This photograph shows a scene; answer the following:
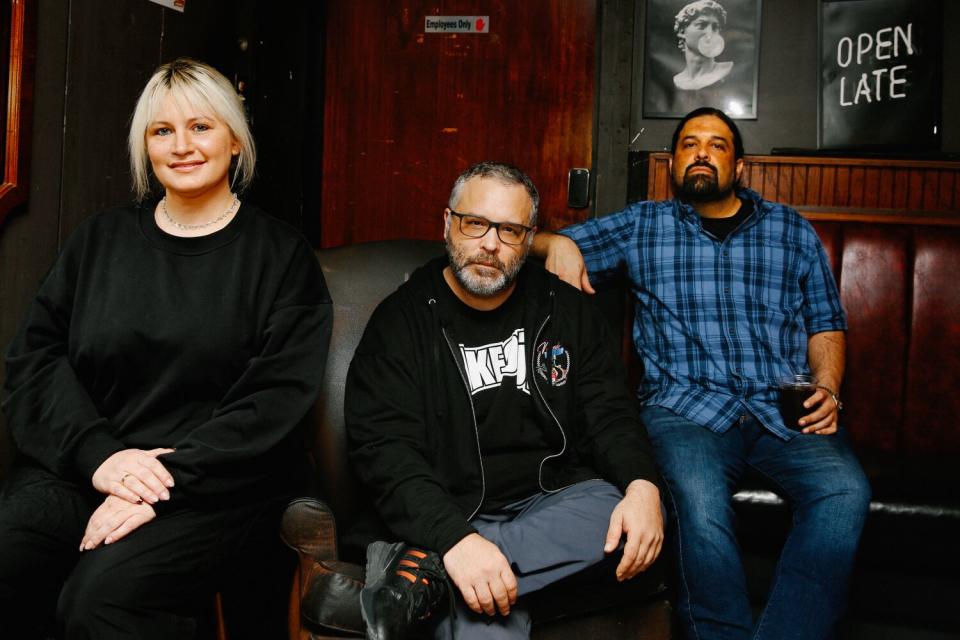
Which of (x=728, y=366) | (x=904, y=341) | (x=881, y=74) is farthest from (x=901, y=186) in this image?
(x=728, y=366)

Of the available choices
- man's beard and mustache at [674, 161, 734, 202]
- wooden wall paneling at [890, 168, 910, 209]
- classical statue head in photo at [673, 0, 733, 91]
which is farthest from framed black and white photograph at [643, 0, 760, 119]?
man's beard and mustache at [674, 161, 734, 202]

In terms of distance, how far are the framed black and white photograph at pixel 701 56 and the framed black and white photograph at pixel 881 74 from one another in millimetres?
289

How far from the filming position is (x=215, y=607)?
1595mm

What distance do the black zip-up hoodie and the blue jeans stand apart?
0.22 m

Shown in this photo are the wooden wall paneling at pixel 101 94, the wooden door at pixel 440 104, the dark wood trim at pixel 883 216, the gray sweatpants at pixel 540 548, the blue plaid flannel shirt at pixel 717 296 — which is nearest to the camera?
the gray sweatpants at pixel 540 548

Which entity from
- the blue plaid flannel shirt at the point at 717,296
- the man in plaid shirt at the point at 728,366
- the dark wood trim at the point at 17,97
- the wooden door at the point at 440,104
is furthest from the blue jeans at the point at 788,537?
the dark wood trim at the point at 17,97

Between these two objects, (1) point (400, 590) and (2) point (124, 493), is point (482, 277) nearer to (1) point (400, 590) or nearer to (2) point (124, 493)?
(1) point (400, 590)

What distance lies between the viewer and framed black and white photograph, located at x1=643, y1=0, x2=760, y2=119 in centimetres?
301

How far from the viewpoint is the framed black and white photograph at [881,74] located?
2.90 m

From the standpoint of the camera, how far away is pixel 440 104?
3.21 m

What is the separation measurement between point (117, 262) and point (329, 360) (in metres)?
0.57

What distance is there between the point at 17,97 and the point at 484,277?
4.19 feet

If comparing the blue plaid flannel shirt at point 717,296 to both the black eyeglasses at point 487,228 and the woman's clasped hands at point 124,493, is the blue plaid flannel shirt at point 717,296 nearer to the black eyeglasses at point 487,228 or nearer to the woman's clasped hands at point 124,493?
the black eyeglasses at point 487,228

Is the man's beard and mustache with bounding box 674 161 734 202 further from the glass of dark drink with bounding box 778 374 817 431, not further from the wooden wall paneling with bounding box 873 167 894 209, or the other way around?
the wooden wall paneling with bounding box 873 167 894 209
